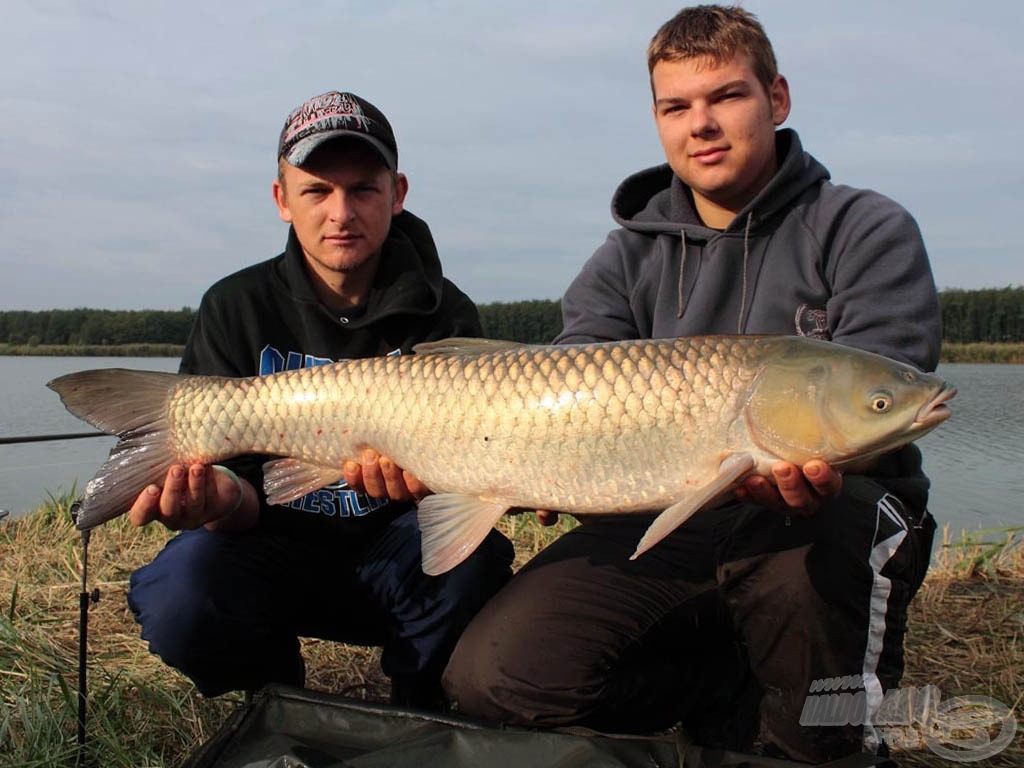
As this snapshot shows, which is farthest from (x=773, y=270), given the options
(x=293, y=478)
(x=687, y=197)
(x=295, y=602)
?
(x=295, y=602)

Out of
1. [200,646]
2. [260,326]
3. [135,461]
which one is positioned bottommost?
[200,646]

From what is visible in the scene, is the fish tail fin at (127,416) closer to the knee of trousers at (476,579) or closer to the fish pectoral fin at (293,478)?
the fish pectoral fin at (293,478)

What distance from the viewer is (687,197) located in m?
2.13

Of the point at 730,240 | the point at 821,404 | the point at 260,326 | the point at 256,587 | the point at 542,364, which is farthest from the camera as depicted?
the point at 260,326

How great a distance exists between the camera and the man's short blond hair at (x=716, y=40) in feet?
6.33

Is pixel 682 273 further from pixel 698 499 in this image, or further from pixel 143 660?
pixel 143 660

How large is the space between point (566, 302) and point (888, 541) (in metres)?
0.98

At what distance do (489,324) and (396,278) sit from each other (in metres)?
12.1

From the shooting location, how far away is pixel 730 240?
1995 millimetres

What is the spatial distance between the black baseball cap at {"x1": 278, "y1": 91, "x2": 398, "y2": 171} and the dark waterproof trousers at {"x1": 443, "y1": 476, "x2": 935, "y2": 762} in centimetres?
105

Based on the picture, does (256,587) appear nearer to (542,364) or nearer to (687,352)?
(542,364)

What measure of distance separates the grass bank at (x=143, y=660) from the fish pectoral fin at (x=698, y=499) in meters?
0.65

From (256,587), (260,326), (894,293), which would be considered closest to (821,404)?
(894,293)

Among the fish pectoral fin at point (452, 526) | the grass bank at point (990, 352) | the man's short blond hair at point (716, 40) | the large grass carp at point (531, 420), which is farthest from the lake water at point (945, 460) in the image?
the grass bank at point (990, 352)
